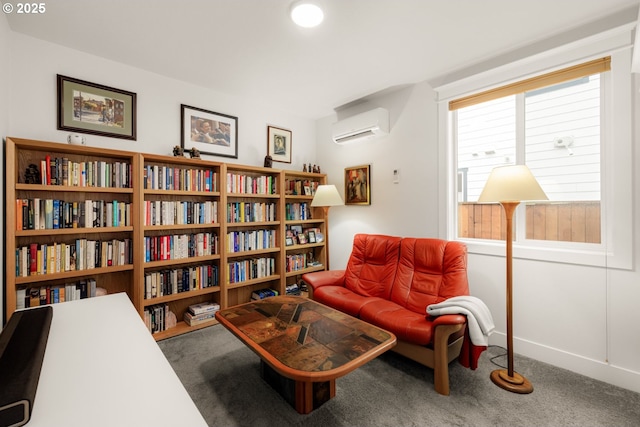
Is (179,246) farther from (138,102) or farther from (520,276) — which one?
(520,276)

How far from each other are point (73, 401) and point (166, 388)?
0.73 ft

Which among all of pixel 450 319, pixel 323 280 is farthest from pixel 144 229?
pixel 450 319

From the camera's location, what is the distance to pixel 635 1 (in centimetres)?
176

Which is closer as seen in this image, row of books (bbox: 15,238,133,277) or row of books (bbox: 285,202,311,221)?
row of books (bbox: 15,238,133,277)

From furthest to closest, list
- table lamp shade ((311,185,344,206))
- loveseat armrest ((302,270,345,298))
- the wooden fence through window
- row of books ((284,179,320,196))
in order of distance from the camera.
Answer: row of books ((284,179,320,196)) → table lamp shade ((311,185,344,206)) → loveseat armrest ((302,270,345,298)) → the wooden fence through window

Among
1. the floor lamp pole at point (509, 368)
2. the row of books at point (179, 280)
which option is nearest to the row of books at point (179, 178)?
the row of books at point (179, 280)

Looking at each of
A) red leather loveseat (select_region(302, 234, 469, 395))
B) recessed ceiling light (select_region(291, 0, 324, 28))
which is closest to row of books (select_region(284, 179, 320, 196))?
red leather loveseat (select_region(302, 234, 469, 395))

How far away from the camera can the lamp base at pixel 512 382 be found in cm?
184

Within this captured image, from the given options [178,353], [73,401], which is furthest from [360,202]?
[73,401]

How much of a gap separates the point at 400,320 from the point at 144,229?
2307mm

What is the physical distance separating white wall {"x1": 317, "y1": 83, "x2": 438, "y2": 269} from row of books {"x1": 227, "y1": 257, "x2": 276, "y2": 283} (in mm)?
987

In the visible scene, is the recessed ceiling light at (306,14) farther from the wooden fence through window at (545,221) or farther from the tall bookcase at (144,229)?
the wooden fence through window at (545,221)

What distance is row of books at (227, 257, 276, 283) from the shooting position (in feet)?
10.1

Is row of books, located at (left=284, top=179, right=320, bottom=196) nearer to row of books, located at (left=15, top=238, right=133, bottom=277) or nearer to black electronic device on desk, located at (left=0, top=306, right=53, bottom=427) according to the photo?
row of books, located at (left=15, top=238, right=133, bottom=277)
